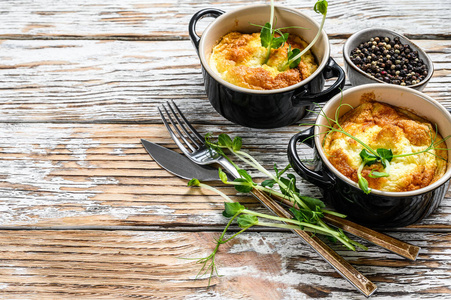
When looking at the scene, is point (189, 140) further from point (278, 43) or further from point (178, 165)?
point (278, 43)

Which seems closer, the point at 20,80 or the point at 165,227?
the point at 165,227

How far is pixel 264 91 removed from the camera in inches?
62.0

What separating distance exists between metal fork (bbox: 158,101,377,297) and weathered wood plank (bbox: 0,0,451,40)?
0.52 meters

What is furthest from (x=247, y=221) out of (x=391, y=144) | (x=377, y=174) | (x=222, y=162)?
(x=391, y=144)

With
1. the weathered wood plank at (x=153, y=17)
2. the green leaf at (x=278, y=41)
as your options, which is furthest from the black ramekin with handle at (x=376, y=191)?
the weathered wood plank at (x=153, y=17)

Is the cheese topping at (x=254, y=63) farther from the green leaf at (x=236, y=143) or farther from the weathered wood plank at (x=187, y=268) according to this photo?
the weathered wood plank at (x=187, y=268)

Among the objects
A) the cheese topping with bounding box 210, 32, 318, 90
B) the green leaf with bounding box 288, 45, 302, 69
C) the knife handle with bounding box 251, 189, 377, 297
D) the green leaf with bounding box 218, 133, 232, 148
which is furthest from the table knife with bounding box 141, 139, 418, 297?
the green leaf with bounding box 288, 45, 302, 69

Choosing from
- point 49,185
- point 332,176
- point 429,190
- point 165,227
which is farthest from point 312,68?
point 49,185

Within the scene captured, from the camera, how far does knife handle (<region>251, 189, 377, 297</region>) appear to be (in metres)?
1.32

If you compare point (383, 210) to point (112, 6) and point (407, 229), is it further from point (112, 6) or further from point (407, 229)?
point (112, 6)

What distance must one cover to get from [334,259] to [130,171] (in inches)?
31.4

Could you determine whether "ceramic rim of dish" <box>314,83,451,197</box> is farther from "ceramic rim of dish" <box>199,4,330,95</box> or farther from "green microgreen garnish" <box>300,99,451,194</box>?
"ceramic rim of dish" <box>199,4,330,95</box>

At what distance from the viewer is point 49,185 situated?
169cm

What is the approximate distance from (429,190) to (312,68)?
673 millimetres
